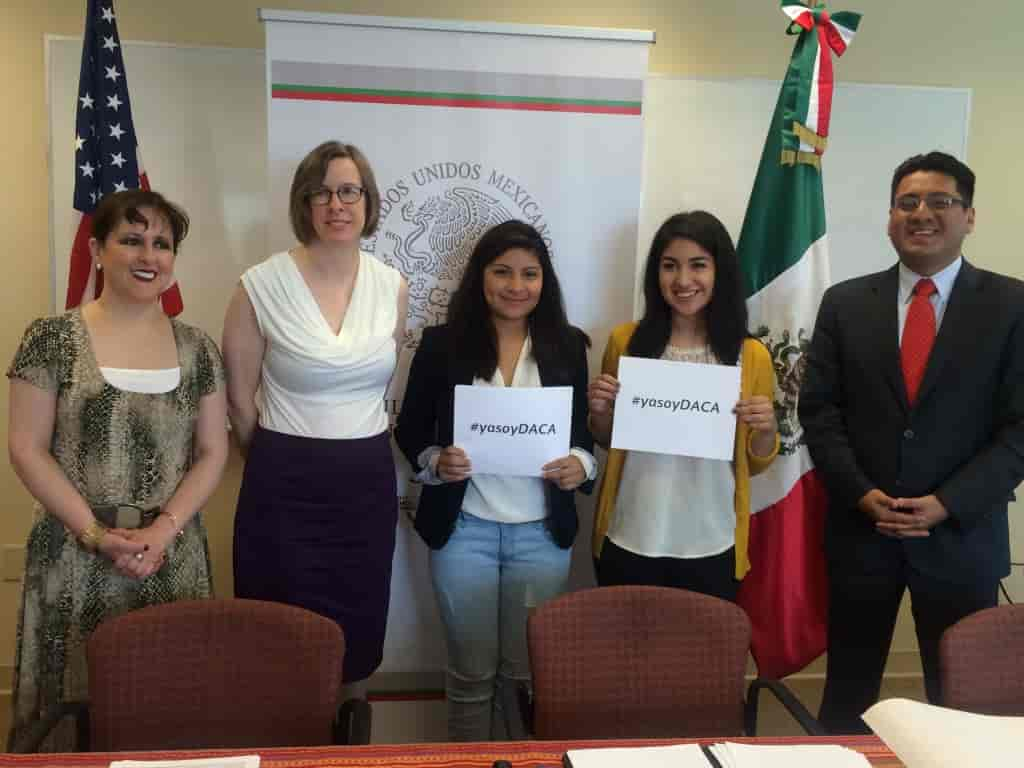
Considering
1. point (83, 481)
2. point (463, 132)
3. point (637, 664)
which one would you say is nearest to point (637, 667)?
point (637, 664)

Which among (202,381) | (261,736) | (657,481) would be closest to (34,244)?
(202,381)

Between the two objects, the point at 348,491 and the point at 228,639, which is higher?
the point at 348,491

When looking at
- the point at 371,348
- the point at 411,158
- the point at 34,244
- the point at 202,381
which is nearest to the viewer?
the point at 202,381

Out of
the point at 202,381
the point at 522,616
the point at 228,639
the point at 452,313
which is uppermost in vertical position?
the point at 452,313

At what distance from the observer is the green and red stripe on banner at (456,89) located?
8.13 feet

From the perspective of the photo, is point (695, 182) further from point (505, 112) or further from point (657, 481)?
point (657, 481)

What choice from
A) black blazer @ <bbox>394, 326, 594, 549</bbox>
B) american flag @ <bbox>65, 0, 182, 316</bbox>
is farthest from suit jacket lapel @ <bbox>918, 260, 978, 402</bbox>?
american flag @ <bbox>65, 0, 182, 316</bbox>

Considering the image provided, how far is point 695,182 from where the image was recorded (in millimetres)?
2984

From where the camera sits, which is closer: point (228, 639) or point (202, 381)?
point (228, 639)

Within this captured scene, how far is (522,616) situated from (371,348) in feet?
2.99

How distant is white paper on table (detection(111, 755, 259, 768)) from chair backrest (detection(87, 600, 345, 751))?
40cm

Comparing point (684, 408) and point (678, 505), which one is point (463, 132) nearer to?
point (684, 408)

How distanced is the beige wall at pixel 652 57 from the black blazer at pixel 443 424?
1.05m

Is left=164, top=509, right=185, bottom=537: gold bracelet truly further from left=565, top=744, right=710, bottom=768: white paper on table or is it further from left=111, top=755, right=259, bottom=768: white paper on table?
left=565, top=744, right=710, bottom=768: white paper on table
